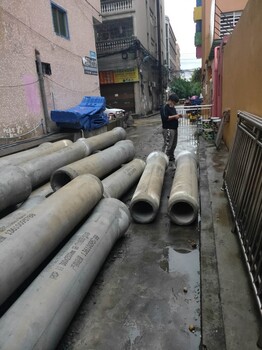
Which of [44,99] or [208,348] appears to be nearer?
[208,348]

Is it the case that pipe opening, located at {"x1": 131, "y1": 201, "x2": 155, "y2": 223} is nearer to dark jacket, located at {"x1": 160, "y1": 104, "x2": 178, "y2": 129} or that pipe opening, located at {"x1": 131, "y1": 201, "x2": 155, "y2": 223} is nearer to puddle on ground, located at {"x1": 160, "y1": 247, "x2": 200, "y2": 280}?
puddle on ground, located at {"x1": 160, "y1": 247, "x2": 200, "y2": 280}

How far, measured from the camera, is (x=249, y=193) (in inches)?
117

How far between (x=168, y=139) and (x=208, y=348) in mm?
5644

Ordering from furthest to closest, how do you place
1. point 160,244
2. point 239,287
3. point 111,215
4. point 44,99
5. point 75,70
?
point 75,70, point 44,99, point 160,244, point 111,215, point 239,287

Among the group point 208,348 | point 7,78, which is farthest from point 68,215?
point 7,78

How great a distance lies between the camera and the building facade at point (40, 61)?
8.61m

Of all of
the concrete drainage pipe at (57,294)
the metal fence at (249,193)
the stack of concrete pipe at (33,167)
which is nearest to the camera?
the concrete drainage pipe at (57,294)

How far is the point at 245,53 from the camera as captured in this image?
209 inches


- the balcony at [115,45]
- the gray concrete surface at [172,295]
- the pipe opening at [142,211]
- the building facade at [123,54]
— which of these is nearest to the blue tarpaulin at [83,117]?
the pipe opening at [142,211]

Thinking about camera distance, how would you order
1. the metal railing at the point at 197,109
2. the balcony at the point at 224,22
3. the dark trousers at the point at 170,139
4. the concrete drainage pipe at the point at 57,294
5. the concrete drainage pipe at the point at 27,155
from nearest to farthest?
1. the concrete drainage pipe at the point at 57,294
2. the concrete drainage pipe at the point at 27,155
3. the dark trousers at the point at 170,139
4. the metal railing at the point at 197,109
5. the balcony at the point at 224,22

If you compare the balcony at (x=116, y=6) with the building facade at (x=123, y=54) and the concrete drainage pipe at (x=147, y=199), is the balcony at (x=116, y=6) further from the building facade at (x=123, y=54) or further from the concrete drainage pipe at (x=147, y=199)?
the concrete drainage pipe at (x=147, y=199)

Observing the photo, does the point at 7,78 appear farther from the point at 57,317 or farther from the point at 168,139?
the point at 57,317

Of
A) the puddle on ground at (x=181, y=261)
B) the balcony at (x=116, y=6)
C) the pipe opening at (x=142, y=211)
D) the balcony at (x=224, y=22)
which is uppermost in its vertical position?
the balcony at (x=116, y=6)

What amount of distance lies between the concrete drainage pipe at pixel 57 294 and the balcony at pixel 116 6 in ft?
82.0
